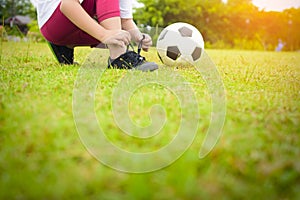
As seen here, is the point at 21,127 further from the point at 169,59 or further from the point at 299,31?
the point at 299,31

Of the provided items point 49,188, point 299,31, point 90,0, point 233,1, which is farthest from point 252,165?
point 233,1

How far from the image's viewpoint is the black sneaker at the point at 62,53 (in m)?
2.40

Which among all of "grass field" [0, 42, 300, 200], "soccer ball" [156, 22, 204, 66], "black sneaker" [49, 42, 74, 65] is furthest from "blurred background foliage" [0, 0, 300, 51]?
"grass field" [0, 42, 300, 200]

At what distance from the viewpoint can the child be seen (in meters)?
1.89

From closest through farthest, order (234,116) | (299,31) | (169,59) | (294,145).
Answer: (294,145) → (234,116) → (169,59) → (299,31)

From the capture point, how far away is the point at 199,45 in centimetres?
249

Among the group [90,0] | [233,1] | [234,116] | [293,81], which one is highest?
[90,0]

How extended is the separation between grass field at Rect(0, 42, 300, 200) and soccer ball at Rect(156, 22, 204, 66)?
3.52ft

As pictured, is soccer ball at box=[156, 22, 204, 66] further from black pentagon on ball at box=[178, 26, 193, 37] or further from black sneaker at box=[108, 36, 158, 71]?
black sneaker at box=[108, 36, 158, 71]

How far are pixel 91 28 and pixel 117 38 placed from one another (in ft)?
0.56

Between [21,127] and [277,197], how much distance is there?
73 cm

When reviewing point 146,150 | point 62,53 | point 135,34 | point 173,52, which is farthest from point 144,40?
point 146,150

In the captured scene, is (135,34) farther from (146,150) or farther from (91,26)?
(146,150)

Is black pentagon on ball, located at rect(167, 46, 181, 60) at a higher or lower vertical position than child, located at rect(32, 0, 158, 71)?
lower
